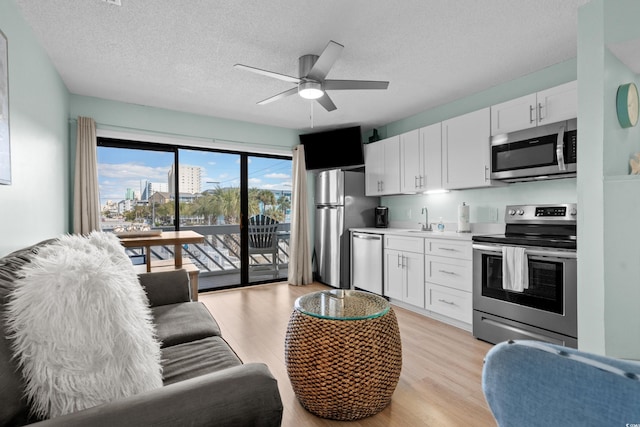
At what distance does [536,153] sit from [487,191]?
760 mm

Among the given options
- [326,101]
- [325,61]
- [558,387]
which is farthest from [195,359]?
[326,101]

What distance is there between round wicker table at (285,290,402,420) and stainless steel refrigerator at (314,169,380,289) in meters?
2.78

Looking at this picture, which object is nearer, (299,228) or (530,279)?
(530,279)

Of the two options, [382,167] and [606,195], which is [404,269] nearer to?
[382,167]

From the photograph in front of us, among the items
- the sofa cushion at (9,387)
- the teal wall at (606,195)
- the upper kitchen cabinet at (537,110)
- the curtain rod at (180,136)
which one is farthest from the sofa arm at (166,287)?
the upper kitchen cabinet at (537,110)

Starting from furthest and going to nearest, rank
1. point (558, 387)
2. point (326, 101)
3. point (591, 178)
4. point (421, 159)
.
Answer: point (421, 159)
point (326, 101)
point (591, 178)
point (558, 387)

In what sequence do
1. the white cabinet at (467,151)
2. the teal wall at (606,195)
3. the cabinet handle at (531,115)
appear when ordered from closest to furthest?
the teal wall at (606,195)
the cabinet handle at (531,115)
the white cabinet at (467,151)

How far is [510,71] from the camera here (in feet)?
9.59

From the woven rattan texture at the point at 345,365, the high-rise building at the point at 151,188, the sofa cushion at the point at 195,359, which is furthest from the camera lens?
the high-rise building at the point at 151,188

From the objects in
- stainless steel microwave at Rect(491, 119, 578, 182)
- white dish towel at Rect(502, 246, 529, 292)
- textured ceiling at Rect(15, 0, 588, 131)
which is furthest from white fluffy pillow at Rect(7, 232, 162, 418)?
stainless steel microwave at Rect(491, 119, 578, 182)

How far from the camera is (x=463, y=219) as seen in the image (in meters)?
3.42

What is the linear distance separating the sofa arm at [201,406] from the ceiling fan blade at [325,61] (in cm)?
201

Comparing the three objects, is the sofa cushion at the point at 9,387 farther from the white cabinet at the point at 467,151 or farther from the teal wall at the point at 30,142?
the white cabinet at the point at 467,151

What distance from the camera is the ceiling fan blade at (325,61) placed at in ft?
6.74
